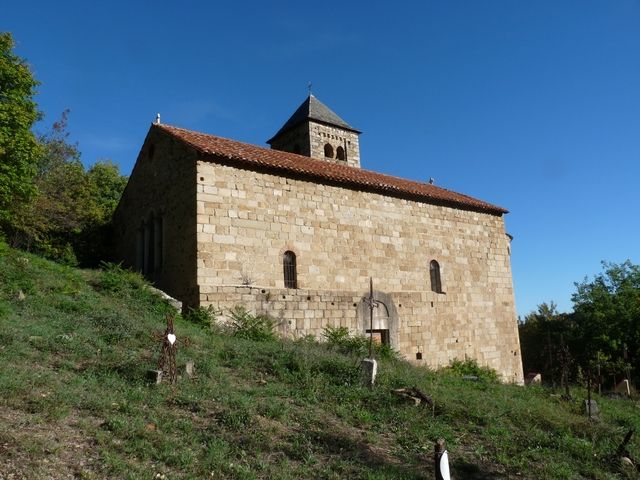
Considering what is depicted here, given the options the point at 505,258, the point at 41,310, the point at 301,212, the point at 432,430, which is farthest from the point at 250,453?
the point at 505,258

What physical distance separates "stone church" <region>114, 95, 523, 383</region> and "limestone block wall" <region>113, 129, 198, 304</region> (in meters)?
0.06

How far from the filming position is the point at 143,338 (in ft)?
34.6

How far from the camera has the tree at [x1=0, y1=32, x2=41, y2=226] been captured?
15859mm

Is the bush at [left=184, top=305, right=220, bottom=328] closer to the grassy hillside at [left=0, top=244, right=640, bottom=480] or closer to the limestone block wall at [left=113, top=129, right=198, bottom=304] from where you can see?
the limestone block wall at [left=113, top=129, right=198, bottom=304]

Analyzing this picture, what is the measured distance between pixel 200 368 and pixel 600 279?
123ft

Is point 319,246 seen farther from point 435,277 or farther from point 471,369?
point 471,369

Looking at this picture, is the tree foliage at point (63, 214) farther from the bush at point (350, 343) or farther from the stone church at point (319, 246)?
the bush at point (350, 343)

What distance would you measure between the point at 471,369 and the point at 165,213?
12.3 meters

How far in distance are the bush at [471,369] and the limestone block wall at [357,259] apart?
37 cm

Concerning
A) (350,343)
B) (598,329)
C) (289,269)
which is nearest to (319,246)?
(289,269)

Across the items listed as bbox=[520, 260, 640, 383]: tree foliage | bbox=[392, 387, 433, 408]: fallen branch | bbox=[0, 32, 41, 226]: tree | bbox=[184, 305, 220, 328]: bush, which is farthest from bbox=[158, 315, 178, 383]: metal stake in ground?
bbox=[520, 260, 640, 383]: tree foliage

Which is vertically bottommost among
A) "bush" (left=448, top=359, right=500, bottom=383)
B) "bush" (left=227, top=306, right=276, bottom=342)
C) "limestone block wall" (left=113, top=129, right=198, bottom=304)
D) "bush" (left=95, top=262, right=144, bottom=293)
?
"bush" (left=448, top=359, right=500, bottom=383)

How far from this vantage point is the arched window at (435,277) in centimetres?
1944

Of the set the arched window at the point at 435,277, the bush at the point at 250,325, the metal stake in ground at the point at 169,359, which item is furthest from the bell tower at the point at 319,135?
the metal stake in ground at the point at 169,359
